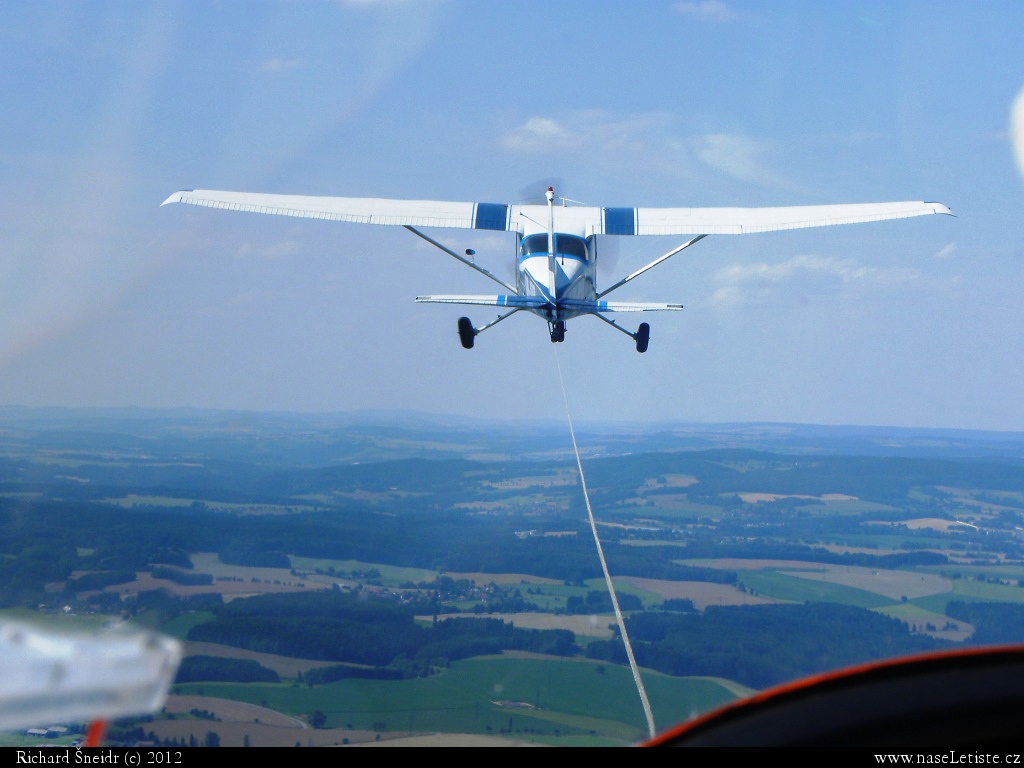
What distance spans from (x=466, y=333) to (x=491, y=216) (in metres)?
3.44

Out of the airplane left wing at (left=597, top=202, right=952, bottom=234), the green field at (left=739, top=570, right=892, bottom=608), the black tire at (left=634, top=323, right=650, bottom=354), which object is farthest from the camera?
the green field at (left=739, top=570, right=892, bottom=608)

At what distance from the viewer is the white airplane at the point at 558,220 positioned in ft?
67.0

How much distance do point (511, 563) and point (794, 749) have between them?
43.3 metres

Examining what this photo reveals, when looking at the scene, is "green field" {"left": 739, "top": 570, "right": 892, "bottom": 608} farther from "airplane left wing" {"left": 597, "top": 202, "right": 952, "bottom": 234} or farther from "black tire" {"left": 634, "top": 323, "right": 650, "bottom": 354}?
"black tire" {"left": 634, "top": 323, "right": 650, "bottom": 354}

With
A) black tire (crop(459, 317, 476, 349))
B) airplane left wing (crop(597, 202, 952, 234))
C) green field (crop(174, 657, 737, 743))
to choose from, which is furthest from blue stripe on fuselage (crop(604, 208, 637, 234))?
green field (crop(174, 657, 737, 743))

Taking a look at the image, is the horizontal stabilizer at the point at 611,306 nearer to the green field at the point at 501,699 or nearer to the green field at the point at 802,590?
the green field at the point at 501,699

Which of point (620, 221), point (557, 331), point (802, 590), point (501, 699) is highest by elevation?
point (620, 221)

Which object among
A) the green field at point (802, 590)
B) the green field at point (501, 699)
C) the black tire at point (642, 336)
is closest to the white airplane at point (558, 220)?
the black tire at point (642, 336)

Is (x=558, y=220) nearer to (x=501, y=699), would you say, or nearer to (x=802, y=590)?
(x=501, y=699)

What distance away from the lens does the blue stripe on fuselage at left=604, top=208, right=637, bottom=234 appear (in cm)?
2308

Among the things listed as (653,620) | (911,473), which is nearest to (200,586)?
(653,620)

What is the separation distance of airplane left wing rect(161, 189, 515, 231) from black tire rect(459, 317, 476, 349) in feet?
9.49

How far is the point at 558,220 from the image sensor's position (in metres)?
22.5

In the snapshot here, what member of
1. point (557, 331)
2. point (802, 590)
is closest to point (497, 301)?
point (557, 331)
